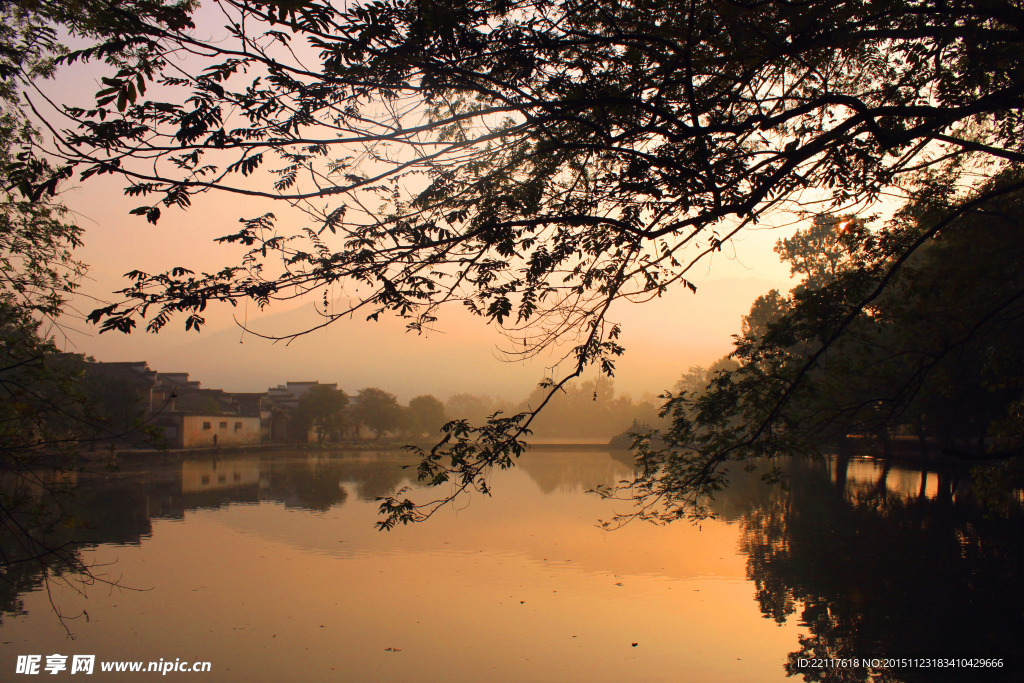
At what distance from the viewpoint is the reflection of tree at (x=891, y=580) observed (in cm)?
709

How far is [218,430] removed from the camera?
40219 mm

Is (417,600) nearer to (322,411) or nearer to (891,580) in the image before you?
(891,580)

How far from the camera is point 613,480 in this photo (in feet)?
80.3

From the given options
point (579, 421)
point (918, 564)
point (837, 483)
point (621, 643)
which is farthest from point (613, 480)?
point (579, 421)

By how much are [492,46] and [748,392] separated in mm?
3737

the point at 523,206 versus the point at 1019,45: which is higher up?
the point at 1019,45

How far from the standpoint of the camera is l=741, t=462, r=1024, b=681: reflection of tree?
7.09 metres

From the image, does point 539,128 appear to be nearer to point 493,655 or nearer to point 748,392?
point 748,392

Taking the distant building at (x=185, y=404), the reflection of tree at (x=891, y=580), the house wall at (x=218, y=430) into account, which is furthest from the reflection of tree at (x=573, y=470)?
the house wall at (x=218, y=430)

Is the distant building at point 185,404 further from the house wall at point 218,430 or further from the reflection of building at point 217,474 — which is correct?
the reflection of building at point 217,474

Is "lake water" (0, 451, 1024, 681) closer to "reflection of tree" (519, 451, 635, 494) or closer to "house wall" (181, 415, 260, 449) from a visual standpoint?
"reflection of tree" (519, 451, 635, 494)

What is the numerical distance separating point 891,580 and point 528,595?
5.59 m

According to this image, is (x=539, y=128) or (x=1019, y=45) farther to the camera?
(x=1019, y=45)

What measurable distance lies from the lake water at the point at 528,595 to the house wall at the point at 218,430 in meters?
20.8
